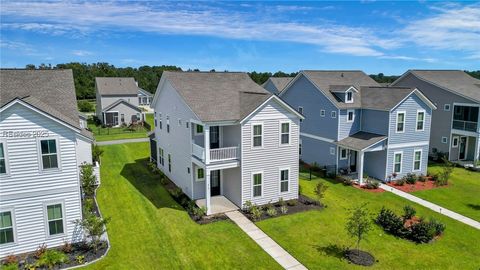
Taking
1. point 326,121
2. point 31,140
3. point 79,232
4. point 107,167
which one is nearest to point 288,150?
point 326,121

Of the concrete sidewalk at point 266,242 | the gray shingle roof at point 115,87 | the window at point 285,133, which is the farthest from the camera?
the gray shingle roof at point 115,87

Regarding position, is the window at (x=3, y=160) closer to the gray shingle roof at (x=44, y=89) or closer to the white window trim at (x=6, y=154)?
the white window trim at (x=6, y=154)

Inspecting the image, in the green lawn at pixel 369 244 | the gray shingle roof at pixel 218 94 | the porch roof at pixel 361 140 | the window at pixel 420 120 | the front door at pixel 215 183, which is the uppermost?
the gray shingle roof at pixel 218 94

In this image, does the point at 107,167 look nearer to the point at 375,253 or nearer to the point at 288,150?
the point at 288,150

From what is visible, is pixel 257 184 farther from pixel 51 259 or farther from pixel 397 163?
pixel 397 163

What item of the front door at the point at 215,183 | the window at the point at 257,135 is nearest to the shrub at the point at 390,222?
the window at the point at 257,135

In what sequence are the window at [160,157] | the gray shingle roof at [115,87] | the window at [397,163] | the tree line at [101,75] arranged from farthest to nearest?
1. the tree line at [101,75]
2. the gray shingle roof at [115,87]
3. the window at [160,157]
4. the window at [397,163]
